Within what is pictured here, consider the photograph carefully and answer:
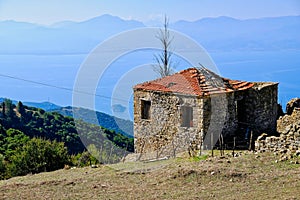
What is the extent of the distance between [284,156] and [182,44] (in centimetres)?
672

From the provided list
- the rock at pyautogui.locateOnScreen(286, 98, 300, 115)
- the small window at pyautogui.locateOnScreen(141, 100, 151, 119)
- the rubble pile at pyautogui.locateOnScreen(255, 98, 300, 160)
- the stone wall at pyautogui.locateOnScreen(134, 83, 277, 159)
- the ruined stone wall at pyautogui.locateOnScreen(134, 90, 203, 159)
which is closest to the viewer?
the rubble pile at pyautogui.locateOnScreen(255, 98, 300, 160)

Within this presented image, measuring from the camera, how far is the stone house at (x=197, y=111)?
61.0ft

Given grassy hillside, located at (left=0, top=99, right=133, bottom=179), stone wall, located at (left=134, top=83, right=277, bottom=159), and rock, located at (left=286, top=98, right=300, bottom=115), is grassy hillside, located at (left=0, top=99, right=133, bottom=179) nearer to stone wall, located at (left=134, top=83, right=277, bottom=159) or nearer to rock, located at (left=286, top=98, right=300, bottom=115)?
stone wall, located at (left=134, top=83, right=277, bottom=159)

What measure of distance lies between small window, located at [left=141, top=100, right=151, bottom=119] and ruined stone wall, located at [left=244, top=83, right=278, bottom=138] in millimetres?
4397

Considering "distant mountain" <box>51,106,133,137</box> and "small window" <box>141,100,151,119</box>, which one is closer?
"small window" <box>141,100,151,119</box>

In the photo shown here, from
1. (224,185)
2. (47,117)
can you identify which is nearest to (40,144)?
(224,185)

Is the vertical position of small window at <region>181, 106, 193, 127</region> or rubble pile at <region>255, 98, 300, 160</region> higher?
small window at <region>181, 106, 193, 127</region>

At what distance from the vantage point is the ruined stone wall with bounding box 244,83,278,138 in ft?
66.6

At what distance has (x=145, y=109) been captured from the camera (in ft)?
66.9

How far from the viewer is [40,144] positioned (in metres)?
18.8

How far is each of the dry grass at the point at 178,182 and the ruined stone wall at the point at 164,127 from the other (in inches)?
124

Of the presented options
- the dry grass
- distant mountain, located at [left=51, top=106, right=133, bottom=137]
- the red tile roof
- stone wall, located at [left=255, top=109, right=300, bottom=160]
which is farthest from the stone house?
the dry grass

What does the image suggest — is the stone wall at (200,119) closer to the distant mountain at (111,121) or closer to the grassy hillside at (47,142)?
the distant mountain at (111,121)

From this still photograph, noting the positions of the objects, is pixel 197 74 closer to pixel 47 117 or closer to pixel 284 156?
pixel 284 156
